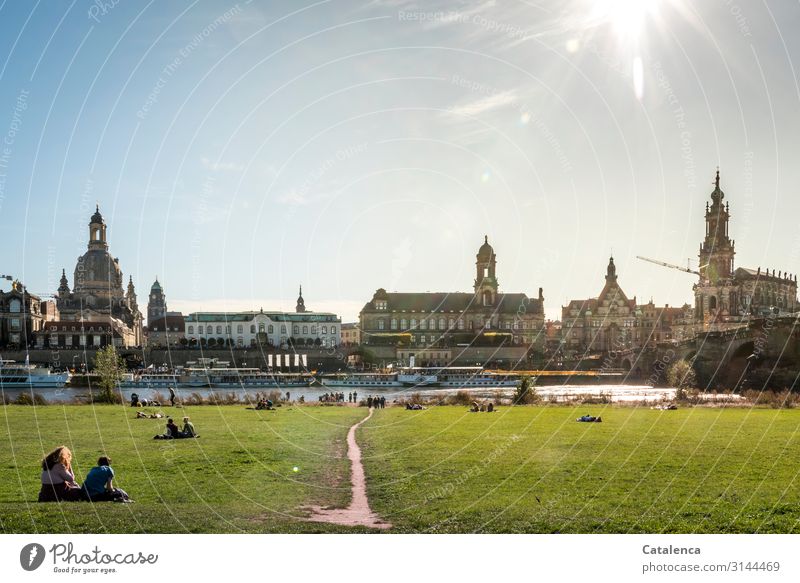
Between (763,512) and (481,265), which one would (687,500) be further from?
(481,265)

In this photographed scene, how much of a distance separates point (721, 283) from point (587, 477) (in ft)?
274

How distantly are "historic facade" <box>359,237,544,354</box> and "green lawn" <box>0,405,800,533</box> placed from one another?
8828 centimetres

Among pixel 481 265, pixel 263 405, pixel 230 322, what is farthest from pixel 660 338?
pixel 263 405

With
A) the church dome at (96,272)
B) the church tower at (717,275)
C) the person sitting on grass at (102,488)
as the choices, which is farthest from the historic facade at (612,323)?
the person sitting on grass at (102,488)

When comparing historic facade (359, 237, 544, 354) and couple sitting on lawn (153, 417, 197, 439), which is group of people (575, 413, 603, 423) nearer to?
couple sitting on lawn (153, 417, 197, 439)

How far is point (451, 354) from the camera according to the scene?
105250 millimetres

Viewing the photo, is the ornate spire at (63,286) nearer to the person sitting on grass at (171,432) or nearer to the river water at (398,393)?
the river water at (398,393)

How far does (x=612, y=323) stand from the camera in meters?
108

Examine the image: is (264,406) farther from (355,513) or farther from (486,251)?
(486,251)

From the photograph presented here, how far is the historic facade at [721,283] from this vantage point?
89.3 m

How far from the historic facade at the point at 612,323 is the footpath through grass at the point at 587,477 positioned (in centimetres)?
8512

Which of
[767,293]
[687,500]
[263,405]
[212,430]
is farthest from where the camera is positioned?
[767,293]

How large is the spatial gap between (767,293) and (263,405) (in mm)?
82486


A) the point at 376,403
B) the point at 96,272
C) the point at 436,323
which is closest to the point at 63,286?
the point at 96,272
